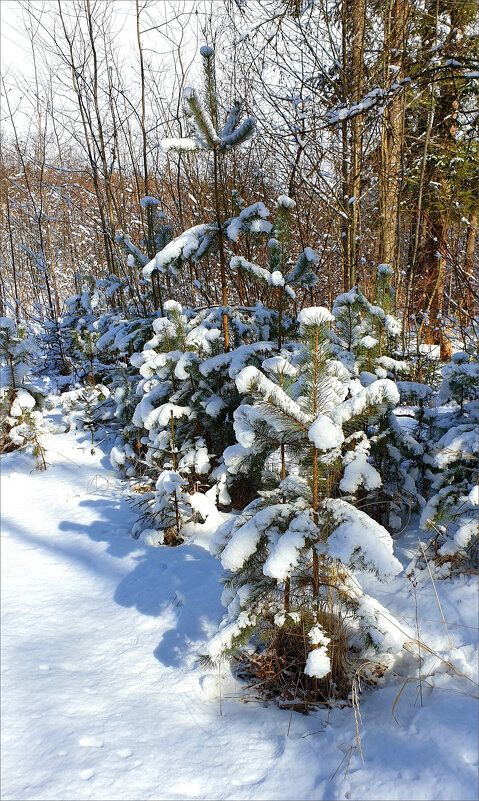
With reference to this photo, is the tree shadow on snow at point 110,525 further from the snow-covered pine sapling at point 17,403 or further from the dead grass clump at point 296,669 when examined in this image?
the dead grass clump at point 296,669

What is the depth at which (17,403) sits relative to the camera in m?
5.28

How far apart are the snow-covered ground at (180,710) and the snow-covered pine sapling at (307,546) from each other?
0.22 m

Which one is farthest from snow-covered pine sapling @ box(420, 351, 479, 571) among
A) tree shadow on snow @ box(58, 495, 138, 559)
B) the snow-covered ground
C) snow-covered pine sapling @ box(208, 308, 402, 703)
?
tree shadow on snow @ box(58, 495, 138, 559)

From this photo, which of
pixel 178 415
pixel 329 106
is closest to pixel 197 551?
pixel 178 415

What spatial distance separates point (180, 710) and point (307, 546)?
88 centimetres

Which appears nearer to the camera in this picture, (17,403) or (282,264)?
(282,264)

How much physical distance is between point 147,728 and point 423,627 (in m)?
1.23

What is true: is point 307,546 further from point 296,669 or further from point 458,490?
point 458,490

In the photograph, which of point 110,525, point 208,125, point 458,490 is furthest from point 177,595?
point 208,125

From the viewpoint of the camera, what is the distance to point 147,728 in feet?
6.45

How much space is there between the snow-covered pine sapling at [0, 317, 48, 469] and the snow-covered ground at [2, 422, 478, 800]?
Answer: 84.4 inches

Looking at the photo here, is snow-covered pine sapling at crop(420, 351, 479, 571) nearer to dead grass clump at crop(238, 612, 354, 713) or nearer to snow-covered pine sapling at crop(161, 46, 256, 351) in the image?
dead grass clump at crop(238, 612, 354, 713)

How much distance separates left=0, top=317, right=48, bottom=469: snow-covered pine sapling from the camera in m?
5.19

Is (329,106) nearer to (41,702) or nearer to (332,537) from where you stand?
(332,537)
